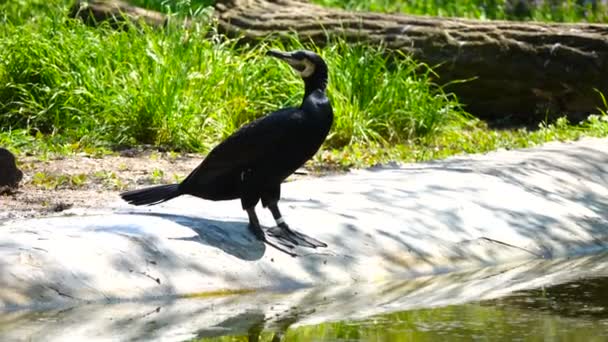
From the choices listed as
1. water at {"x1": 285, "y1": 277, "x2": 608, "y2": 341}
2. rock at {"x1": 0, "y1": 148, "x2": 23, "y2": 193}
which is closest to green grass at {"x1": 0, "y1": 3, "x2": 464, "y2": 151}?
rock at {"x1": 0, "y1": 148, "x2": 23, "y2": 193}

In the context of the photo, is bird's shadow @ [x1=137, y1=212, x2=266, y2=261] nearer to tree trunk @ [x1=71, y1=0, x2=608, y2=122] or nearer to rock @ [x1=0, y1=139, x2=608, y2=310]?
rock @ [x1=0, y1=139, x2=608, y2=310]

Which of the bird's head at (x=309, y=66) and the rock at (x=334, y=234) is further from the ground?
the bird's head at (x=309, y=66)

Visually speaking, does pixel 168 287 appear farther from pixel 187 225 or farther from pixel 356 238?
pixel 356 238

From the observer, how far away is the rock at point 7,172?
26.5ft

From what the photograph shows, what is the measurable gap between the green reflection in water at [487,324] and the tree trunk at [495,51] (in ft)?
19.4

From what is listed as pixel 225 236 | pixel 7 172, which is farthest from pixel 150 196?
pixel 7 172

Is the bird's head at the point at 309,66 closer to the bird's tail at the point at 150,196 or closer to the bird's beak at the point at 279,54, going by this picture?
the bird's beak at the point at 279,54

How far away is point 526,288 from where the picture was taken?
21.4ft

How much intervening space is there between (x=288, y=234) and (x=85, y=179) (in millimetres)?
2504

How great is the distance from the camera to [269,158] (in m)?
6.40

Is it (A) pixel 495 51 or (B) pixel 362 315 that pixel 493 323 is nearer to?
(B) pixel 362 315

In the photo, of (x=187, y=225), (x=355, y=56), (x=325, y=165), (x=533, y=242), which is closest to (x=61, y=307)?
(x=187, y=225)

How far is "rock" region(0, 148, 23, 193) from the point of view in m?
8.08

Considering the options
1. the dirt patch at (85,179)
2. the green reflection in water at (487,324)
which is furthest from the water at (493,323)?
the dirt patch at (85,179)
